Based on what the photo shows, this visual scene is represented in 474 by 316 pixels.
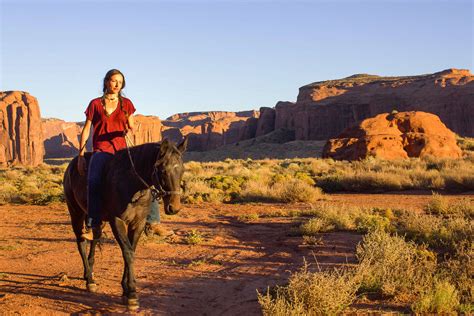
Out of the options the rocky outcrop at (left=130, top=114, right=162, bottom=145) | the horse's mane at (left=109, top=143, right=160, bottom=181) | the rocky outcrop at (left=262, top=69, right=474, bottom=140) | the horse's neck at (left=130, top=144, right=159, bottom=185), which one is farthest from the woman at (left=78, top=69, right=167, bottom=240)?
the rocky outcrop at (left=130, top=114, right=162, bottom=145)

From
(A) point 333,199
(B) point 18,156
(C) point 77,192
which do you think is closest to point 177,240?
(C) point 77,192

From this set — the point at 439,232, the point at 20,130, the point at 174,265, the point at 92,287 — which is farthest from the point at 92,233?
the point at 20,130

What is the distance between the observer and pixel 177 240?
402 inches

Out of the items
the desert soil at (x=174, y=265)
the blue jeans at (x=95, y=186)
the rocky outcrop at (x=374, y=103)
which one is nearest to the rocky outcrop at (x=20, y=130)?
the rocky outcrop at (x=374, y=103)

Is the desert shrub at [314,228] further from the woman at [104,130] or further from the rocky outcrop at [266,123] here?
the rocky outcrop at [266,123]

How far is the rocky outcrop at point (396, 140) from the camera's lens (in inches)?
1391

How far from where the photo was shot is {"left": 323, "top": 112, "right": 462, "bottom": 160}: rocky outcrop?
35344mm

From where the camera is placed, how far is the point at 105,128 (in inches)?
243

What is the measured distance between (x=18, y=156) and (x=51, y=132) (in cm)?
8673

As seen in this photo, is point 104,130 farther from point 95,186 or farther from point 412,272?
point 412,272

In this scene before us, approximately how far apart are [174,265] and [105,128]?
2929 mm

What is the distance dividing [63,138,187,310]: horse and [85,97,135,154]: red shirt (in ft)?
1.01

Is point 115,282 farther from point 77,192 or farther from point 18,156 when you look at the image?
point 18,156

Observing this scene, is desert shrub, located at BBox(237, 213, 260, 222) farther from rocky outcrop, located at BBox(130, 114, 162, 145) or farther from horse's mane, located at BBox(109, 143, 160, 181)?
rocky outcrop, located at BBox(130, 114, 162, 145)
